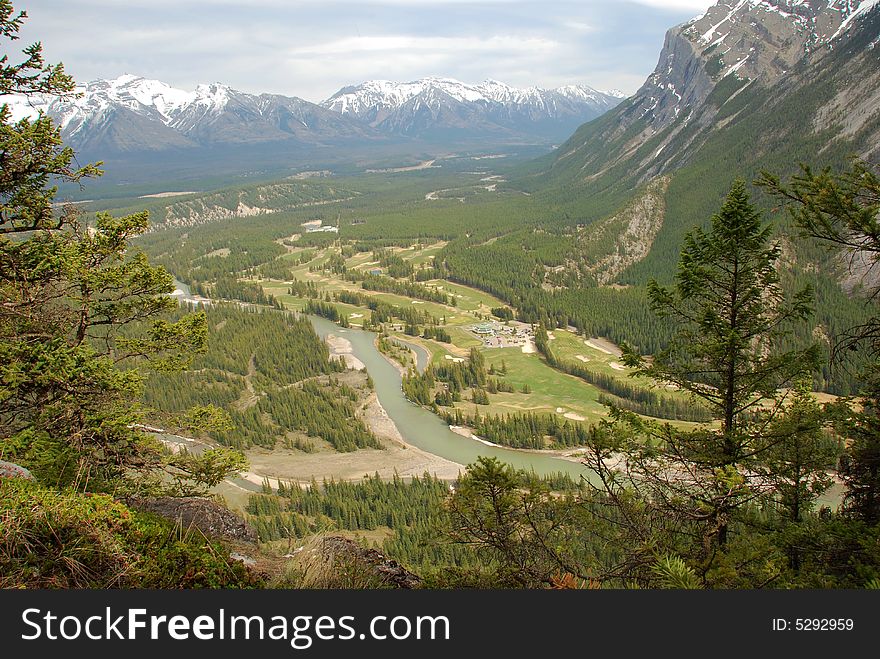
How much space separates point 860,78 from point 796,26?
79.8m

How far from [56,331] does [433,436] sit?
155 feet

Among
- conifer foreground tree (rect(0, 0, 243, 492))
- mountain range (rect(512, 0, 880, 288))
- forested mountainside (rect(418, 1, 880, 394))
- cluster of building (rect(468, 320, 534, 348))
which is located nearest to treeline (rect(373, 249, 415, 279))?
forested mountainside (rect(418, 1, 880, 394))

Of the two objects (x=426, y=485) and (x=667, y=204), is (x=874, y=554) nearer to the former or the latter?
(x=426, y=485)

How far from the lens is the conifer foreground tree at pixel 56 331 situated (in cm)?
1241

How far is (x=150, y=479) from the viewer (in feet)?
50.2

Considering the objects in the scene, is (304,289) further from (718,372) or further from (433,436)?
(718,372)

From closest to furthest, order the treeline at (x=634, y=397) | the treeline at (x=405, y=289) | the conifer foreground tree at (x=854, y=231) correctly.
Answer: the conifer foreground tree at (x=854, y=231) < the treeline at (x=634, y=397) < the treeline at (x=405, y=289)

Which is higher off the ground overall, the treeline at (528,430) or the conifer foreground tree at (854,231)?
the conifer foreground tree at (854,231)

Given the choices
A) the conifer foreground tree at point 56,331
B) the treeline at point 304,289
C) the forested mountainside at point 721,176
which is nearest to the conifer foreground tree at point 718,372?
the conifer foreground tree at point 56,331

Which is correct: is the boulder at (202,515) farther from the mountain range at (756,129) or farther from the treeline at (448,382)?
the mountain range at (756,129)

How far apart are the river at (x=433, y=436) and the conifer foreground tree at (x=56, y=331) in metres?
30.0

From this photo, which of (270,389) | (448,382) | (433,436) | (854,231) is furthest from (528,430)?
(854,231)

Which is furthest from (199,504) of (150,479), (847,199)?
(847,199)

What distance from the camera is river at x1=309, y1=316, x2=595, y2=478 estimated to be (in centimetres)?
5116
